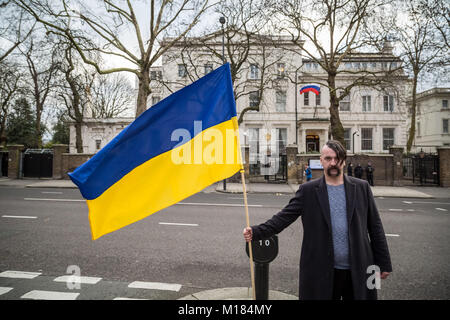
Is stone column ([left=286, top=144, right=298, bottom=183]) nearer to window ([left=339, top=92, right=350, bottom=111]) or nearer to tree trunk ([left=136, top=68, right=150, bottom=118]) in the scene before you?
tree trunk ([left=136, top=68, right=150, bottom=118])

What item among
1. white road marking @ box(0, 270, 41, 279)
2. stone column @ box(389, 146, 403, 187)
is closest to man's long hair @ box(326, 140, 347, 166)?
white road marking @ box(0, 270, 41, 279)

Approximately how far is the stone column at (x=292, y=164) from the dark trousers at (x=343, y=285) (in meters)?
19.4

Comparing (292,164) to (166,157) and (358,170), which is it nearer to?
(358,170)

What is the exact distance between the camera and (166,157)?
2.92 m

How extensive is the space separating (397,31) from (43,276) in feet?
70.7

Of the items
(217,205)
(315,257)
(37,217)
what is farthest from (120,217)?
(217,205)

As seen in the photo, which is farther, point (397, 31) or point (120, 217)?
point (397, 31)

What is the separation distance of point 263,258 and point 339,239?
964mm

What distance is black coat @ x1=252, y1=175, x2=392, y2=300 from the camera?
2219 millimetres

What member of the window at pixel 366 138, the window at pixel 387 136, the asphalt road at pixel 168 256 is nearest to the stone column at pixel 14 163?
the asphalt road at pixel 168 256

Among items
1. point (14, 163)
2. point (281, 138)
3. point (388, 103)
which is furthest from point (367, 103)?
point (14, 163)

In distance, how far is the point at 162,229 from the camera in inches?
283

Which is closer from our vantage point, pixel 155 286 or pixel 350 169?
pixel 155 286
